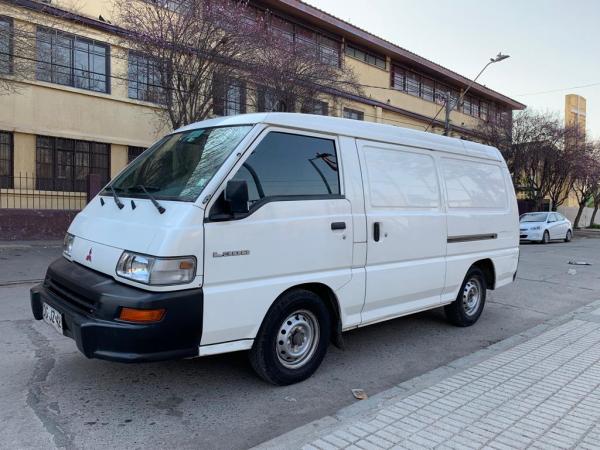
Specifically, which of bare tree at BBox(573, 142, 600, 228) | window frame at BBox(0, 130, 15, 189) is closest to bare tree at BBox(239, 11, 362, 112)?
window frame at BBox(0, 130, 15, 189)

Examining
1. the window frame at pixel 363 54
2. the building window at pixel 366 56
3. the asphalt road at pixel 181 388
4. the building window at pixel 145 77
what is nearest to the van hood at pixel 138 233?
the asphalt road at pixel 181 388

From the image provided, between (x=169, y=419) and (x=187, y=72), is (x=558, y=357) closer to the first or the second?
(x=169, y=419)

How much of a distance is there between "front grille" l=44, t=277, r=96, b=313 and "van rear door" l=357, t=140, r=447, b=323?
2407 mm

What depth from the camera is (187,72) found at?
13.4 meters

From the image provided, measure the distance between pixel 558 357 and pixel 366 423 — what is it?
8.84 feet

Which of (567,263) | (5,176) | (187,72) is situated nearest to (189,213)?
(187,72)

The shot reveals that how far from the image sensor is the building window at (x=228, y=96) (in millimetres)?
14180

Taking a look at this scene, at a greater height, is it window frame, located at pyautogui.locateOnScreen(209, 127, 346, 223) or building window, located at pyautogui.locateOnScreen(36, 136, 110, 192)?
building window, located at pyautogui.locateOnScreen(36, 136, 110, 192)

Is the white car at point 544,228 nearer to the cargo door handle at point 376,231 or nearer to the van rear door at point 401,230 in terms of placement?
the van rear door at point 401,230

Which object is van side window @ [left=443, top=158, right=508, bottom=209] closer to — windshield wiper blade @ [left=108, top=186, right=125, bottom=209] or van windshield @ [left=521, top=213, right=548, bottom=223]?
windshield wiper blade @ [left=108, top=186, right=125, bottom=209]

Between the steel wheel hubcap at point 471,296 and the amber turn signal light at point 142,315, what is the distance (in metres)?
4.24

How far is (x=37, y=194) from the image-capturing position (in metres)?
15.6

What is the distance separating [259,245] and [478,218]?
11.4ft

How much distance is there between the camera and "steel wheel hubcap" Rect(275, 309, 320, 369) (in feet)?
13.5
